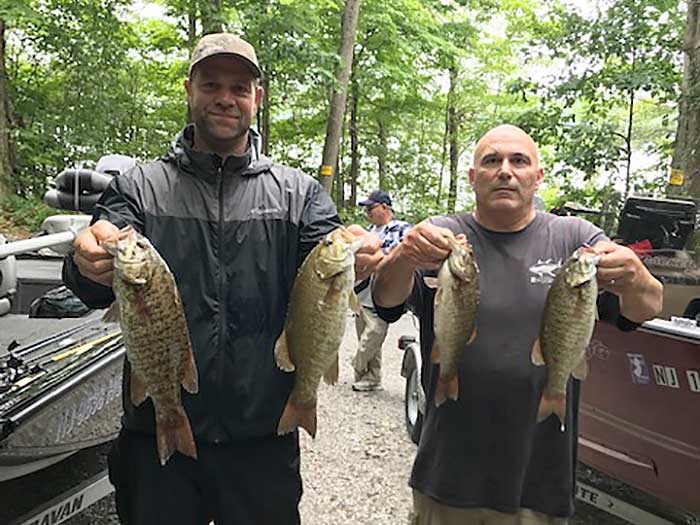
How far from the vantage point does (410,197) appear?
77.3 feet

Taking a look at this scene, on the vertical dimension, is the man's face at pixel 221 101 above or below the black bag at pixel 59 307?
above

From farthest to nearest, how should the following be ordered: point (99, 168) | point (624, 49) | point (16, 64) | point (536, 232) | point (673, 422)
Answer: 1. point (16, 64)
2. point (624, 49)
3. point (99, 168)
4. point (673, 422)
5. point (536, 232)

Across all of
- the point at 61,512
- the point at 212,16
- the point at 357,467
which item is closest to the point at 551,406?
the point at 61,512

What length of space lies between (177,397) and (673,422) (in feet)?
8.41

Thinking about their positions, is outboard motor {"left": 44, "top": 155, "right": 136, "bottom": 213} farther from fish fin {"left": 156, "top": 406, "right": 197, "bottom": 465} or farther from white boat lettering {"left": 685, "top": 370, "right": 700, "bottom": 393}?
white boat lettering {"left": 685, "top": 370, "right": 700, "bottom": 393}

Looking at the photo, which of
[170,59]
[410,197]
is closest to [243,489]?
[170,59]

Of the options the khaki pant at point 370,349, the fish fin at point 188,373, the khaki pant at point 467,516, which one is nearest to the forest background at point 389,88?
the khaki pant at point 370,349

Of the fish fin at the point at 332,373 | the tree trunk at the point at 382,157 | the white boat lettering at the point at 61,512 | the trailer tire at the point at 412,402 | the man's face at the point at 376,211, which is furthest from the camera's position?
the tree trunk at the point at 382,157

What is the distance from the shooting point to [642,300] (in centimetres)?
233

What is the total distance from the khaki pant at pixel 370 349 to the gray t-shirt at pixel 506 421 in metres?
4.44

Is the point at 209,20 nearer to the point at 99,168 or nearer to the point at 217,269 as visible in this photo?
the point at 99,168

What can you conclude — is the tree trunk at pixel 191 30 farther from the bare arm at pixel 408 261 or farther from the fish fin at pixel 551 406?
the fish fin at pixel 551 406

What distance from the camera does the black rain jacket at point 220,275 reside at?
2.38 metres

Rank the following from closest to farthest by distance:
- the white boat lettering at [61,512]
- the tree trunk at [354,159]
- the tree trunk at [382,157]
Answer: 1. the white boat lettering at [61,512]
2. the tree trunk at [354,159]
3. the tree trunk at [382,157]
